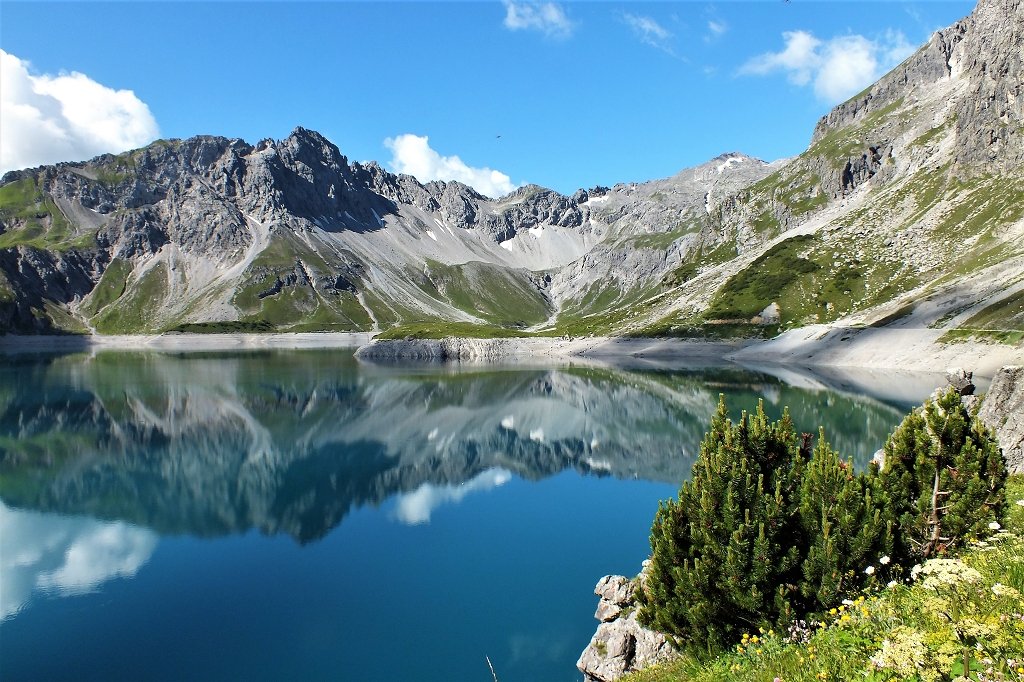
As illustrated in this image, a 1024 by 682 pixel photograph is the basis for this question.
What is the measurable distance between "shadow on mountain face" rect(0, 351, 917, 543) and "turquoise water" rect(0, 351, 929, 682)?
39 centimetres

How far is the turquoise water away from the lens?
22.9 meters

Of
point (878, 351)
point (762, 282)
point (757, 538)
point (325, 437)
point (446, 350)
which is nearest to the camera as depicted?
point (757, 538)

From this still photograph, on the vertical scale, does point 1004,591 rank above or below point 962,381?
below

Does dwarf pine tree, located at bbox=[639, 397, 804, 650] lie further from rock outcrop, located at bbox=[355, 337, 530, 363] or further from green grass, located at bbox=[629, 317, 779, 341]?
rock outcrop, located at bbox=[355, 337, 530, 363]

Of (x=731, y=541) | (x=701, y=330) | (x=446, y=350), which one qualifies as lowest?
(x=446, y=350)

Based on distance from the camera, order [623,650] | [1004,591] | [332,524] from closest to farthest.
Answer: [1004,591] < [623,650] < [332,524]

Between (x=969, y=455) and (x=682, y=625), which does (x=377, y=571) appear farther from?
(x=969, y=455)

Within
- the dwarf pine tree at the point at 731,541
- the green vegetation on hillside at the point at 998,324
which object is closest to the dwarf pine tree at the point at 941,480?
the dwarf pine tree at the point at 731,541

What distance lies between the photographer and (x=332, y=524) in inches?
1531

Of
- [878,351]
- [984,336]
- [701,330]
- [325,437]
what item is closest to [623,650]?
[325,437]

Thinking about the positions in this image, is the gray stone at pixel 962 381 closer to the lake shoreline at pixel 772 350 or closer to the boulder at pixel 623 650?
the boulder at pixel 623 650

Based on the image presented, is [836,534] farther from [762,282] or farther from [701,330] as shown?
[762,282]

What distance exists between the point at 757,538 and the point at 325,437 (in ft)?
203

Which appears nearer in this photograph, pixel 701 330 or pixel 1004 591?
pixel 1004 591
